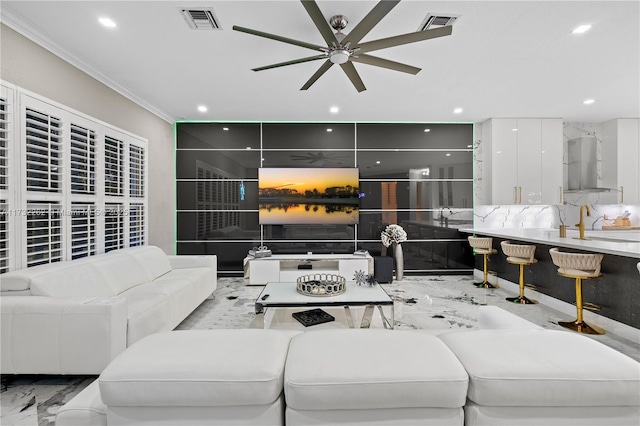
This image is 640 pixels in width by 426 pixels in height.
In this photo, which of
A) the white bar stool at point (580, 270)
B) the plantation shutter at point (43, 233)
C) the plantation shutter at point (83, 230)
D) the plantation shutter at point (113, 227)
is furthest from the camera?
the plantation shutter at point (113, 227)

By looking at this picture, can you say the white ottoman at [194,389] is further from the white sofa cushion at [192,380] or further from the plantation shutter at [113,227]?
the plantation shutter at [113,227]

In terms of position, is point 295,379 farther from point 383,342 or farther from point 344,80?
point 344,80

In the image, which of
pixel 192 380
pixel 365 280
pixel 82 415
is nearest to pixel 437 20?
pixel 365 280

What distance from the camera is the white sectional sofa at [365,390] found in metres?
0.90

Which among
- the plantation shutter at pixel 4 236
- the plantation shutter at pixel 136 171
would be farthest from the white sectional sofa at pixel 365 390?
the plantation shutter at pixel 136 171

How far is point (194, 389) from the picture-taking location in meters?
0.90

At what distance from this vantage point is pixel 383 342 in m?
1.09

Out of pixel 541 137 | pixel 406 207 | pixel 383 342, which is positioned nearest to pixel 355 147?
pixel 406 207

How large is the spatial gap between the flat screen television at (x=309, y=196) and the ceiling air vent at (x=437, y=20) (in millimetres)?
2689

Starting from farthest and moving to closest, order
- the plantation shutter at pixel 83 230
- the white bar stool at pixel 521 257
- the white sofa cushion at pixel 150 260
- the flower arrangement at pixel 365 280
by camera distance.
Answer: the white bar stool at pixel 521 257, the white sofa cushion at pixel 150 260, the flower arrangement at pixel 365 280, the plantation shutter at pixel 83 230

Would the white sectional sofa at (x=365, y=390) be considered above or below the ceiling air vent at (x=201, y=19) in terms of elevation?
below

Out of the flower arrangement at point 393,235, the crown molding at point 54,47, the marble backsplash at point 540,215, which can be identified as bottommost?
the flower arrangement at point 393,235

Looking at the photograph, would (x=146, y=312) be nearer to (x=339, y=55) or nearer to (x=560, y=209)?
(x=339, y=55)

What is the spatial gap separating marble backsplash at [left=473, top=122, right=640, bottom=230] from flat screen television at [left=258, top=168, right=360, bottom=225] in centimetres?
209
